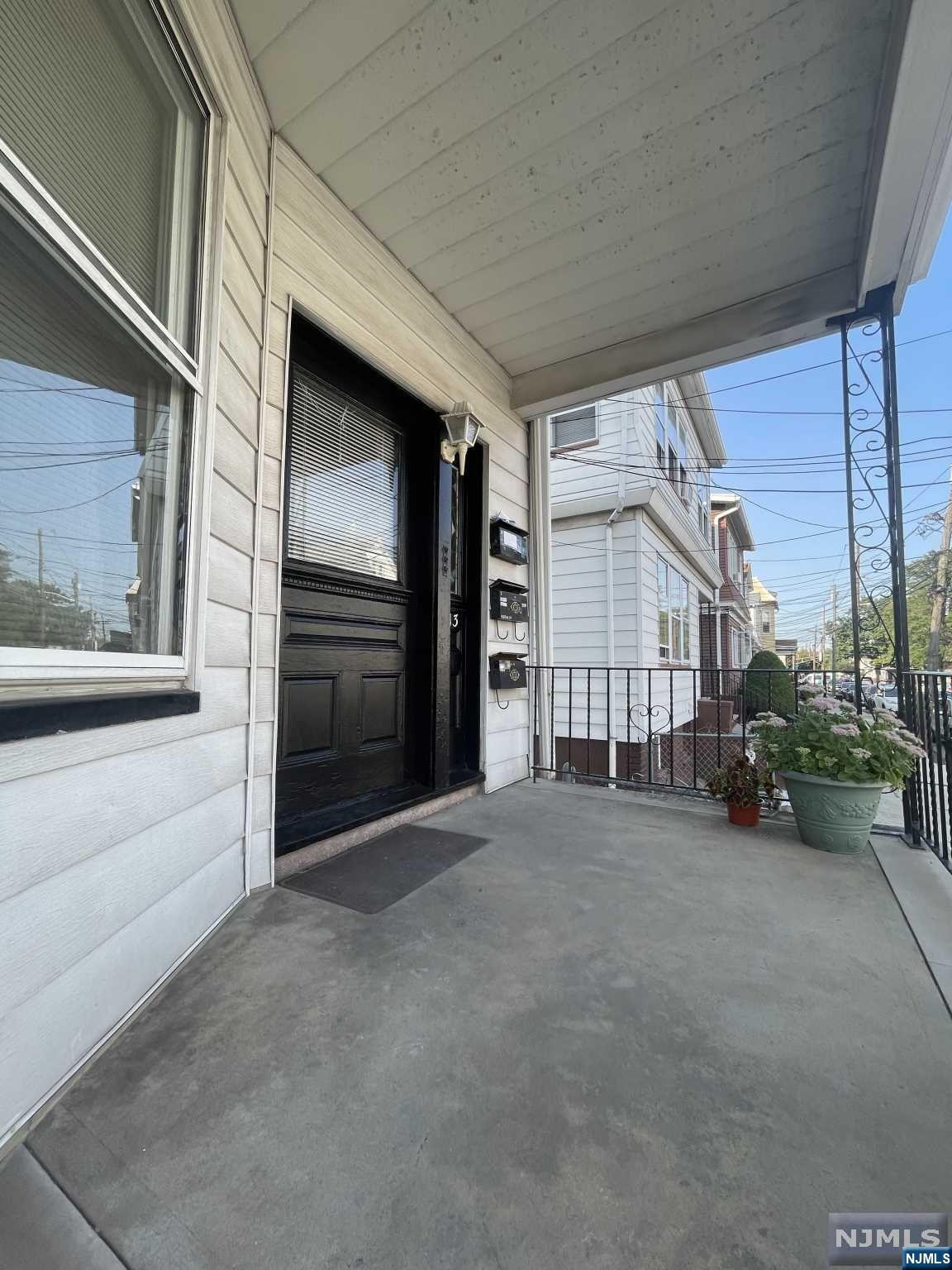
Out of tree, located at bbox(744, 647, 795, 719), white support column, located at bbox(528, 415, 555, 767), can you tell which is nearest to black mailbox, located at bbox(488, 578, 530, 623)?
white support column, located at bbox(528, 415, 555, 767)

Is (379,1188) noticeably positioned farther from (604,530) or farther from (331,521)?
(604,530)

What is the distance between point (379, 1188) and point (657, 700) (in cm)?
606

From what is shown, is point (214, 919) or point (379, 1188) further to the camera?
point (214, 919)

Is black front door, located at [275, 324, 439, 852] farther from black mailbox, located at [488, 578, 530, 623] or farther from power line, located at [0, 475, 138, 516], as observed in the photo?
power line, located at [0, 475, 138, 516]

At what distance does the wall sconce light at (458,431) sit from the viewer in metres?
2.79

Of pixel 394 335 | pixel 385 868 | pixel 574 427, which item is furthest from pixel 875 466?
pixel 574 427

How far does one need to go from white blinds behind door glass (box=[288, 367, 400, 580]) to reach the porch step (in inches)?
71.4

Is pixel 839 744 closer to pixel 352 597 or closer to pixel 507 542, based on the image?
pixel 507 542

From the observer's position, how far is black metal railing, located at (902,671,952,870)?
2.03 meters

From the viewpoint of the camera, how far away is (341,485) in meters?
2.47

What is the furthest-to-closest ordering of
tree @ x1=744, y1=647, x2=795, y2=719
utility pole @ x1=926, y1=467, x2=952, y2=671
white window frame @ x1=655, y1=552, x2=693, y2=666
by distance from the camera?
utility pole @ x1=926, y1=467, x2=952, y2=671
tree @ x1=744, y1=647, x2=795, y2=719
white window frame @ x1=655, y1=552, x2=693, y2=666

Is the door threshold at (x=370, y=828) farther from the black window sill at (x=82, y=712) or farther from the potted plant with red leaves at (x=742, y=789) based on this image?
the potted plant with red leaves at (x=742, y=789)

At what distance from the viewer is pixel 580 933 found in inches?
59.7

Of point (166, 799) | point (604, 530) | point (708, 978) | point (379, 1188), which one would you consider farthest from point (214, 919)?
point (604, 530)
